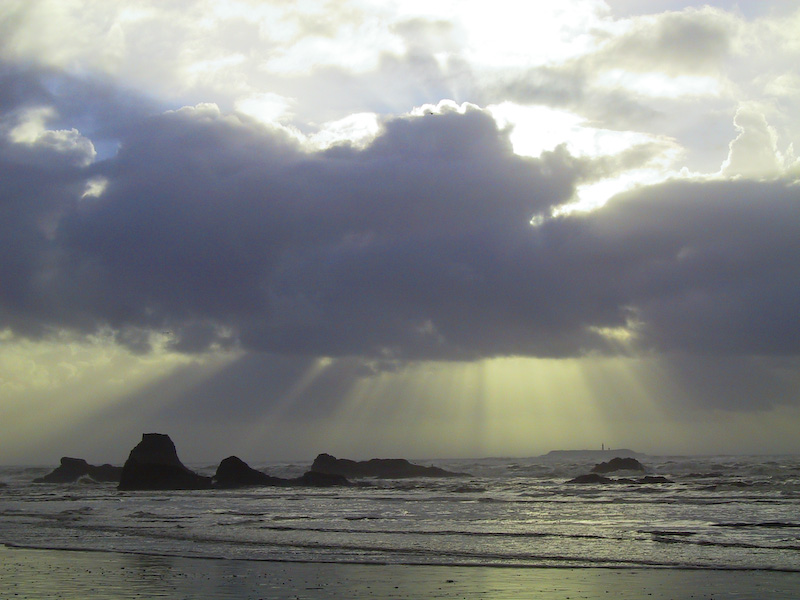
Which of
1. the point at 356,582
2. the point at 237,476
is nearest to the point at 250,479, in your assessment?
the point at 237,476

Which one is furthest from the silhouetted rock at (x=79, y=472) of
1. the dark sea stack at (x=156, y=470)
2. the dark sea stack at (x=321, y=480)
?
the dark sea stack at (x=321, y=480)

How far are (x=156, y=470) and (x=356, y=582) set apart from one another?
6260 cm

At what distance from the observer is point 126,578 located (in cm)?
1830

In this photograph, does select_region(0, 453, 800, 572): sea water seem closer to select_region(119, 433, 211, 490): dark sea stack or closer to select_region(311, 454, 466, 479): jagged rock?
select_region(119, 433, 211, 490): dark sea stack

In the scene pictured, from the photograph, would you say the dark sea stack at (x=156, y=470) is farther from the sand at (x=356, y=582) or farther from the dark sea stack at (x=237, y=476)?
the sand at (x=356, y=582)

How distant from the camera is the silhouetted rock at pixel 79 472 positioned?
9925 centimetres

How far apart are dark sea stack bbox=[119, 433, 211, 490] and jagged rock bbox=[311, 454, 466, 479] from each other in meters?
27.2

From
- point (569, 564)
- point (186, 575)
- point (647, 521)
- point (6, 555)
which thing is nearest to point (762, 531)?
point (647, 521)

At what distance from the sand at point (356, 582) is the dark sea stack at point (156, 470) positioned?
54.3 m

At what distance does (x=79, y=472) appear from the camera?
104 m

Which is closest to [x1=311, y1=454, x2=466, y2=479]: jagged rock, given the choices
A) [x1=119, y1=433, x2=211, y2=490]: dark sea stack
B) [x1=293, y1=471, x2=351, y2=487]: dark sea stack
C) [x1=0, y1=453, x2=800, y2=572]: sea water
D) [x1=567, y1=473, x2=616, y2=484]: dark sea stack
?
[x1=293, y1=471, x2=351, y2=487]: dark sea stack

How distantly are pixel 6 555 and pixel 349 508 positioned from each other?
2379 cm

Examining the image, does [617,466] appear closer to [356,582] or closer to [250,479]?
[250,479]

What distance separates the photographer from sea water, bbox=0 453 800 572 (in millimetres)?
22297
